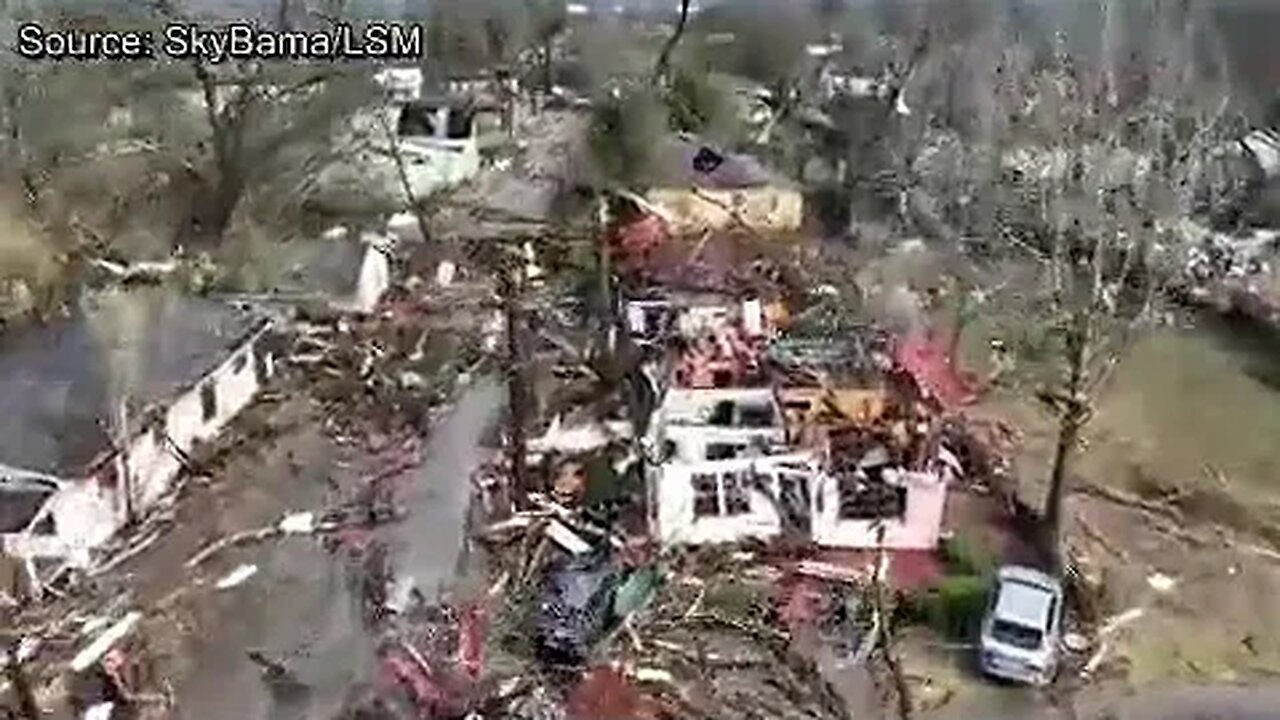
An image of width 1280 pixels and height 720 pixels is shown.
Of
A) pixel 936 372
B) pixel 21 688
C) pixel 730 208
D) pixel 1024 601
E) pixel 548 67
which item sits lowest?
pixel 21 688

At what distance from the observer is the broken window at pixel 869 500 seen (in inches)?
77.2

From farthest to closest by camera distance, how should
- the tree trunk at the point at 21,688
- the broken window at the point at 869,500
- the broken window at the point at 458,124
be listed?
the broken window at the point at 458,124, the broken window at the point at 869,500, the tree trunk at the point at 21,688

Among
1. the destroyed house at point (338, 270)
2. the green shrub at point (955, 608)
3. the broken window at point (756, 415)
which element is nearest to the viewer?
the green shrub at point (955, 608)

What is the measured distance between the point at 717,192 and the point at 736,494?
24.9 inches

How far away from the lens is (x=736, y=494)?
1956 mm

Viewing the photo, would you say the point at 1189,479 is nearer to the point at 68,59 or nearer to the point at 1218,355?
the point at 1218,355

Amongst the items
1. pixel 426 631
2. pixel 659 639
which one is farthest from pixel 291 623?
pixel 659 639

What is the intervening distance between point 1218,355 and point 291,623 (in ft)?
4.04

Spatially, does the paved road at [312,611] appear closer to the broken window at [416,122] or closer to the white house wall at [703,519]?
the white house wall at [703,519]

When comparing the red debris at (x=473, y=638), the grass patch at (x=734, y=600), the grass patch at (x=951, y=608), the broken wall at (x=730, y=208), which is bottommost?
the red debris at (x=473, y=638)

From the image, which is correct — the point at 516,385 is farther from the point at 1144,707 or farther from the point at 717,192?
the point at 1144,707

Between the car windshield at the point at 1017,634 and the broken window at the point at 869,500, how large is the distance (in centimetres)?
19

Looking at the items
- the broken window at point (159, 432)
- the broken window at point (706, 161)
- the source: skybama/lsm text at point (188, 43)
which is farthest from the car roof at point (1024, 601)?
the source: skybama/lsm text at point (188, 43)

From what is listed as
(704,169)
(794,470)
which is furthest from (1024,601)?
(704,169)
